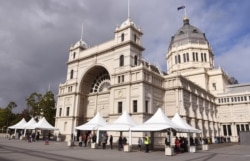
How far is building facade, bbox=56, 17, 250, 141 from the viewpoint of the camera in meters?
33.4

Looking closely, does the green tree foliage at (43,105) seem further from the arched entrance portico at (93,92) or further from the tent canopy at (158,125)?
the tent canopy at (158,125)

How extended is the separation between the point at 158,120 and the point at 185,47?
1976 inches

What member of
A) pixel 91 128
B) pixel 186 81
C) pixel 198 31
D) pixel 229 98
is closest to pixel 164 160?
pixel 91 128

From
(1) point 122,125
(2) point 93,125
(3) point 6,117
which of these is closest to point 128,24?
(2) point 93,125

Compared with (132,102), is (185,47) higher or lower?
higher

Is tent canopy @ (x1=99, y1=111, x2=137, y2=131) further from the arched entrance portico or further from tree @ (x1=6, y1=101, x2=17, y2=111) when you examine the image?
tree @ (x1=6, y1=101, x2=17, y2=111)

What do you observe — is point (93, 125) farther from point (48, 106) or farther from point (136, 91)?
point (48, 106)

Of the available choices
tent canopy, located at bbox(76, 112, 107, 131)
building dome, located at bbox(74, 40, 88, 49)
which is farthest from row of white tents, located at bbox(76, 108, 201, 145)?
building dome, located at bbox(74, 40, 88, 49)

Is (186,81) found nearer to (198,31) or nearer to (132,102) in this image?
(132,102)

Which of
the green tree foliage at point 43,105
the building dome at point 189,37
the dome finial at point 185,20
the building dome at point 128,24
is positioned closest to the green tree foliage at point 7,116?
the green tree foliage at point 43,105

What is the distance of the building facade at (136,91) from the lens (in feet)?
110

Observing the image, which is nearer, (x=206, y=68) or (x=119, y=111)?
(x=119, y=111)

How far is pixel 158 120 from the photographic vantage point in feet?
70.2

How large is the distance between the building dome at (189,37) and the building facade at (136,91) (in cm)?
890
